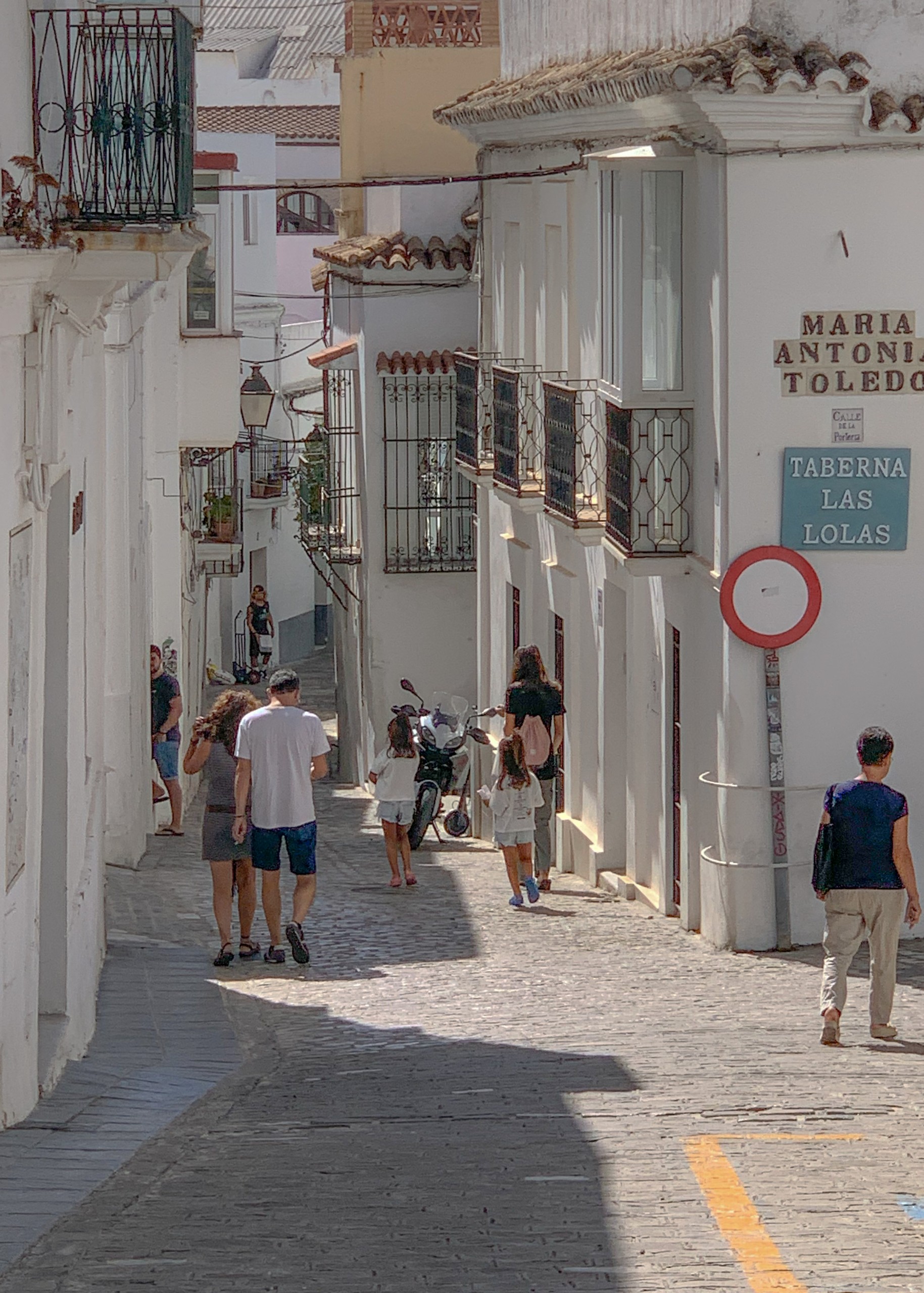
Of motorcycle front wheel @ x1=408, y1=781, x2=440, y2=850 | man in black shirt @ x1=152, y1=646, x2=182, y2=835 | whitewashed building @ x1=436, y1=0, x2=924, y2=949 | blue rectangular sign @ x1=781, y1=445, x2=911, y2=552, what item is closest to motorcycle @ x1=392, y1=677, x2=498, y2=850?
motorcycle front wheel @ x1=408, y1=781, x2=440, y2=850

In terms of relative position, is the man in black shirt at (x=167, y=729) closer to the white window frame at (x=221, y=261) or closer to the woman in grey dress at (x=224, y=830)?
the white window frame at (x=221, y=261)

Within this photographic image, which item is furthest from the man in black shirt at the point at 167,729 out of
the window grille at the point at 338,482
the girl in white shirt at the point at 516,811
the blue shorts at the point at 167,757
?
the window grille at the point at 338,482

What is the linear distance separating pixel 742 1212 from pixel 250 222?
37.0 meters

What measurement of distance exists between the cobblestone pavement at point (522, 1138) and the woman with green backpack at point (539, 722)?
2037 millimetres

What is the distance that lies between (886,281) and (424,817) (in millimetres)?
7406

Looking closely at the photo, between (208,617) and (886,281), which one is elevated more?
(886,281)

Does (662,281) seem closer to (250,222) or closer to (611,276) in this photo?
(611,276)

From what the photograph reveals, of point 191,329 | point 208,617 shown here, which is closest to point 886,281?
point 191,329

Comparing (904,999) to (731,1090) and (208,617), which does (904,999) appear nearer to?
(731,1090)

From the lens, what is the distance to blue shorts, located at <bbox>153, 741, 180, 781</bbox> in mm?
19531

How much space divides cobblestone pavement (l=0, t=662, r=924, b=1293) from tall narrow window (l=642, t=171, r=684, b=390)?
3784 mm

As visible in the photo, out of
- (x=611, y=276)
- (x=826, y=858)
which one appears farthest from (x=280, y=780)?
(x=611, y=276)

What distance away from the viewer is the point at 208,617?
124ft

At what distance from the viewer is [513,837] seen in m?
15.2
